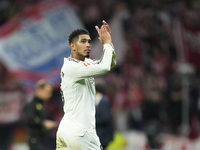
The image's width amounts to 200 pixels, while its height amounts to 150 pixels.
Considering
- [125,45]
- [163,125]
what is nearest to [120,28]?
[125,45]

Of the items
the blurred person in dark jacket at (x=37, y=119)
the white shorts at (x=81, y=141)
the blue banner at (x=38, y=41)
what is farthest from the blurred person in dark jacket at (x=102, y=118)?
the blue banner at (x=38, y=41)

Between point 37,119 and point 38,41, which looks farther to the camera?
point 38,41

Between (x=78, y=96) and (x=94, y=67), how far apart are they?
0.40 metres

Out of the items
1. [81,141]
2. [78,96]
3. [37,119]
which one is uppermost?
[78,96]

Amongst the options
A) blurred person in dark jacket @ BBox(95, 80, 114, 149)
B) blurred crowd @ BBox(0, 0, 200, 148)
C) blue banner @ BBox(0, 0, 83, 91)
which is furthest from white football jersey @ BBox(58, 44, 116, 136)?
blue banner @ BBox(0, 0, 83, 91)

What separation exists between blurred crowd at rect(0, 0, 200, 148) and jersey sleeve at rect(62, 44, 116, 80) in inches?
292

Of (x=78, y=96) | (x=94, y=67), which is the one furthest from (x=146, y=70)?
(x=94, y=67)

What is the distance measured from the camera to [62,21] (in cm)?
1360

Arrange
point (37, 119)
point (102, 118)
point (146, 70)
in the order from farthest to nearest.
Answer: point (146, 70)
point (37, 119)
point (102, 118)

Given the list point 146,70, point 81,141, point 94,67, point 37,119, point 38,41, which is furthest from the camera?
point 146,70

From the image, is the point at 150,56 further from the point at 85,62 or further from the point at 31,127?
the point at 85,62

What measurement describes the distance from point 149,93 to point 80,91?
868 centimetres

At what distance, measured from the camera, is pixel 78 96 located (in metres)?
4.46

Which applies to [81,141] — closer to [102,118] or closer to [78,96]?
[78,96]
